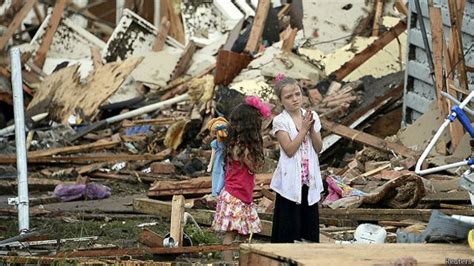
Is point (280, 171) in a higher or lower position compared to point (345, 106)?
lower

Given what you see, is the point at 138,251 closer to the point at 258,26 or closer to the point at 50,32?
the point at 258,26

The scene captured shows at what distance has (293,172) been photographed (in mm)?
8305

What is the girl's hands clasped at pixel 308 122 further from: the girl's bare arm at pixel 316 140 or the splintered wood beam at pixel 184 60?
the splintered wood beam at pixel 184 60

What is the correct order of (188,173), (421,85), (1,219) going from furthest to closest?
(188,173), (421,85), (1,219)

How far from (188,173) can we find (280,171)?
6.94 metres

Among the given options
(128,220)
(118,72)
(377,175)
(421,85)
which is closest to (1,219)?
(128,220)

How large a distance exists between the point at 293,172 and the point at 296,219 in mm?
375

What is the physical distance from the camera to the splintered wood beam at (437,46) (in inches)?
478

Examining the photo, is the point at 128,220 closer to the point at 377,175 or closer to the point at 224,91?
the point at 377,175

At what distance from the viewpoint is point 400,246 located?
6324mm

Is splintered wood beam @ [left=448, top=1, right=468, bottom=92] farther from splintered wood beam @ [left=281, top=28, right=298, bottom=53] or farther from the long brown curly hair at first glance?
splintered wood beam @ [left=281, top=28, right=298, bottom=53]

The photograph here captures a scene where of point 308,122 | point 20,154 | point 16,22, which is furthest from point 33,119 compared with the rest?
point 308,122

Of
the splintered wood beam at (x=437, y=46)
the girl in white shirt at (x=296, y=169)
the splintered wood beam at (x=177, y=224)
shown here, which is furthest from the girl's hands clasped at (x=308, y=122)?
the splintered wood beam at (x=437, y=46)

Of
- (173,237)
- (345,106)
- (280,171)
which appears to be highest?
(345,106)
